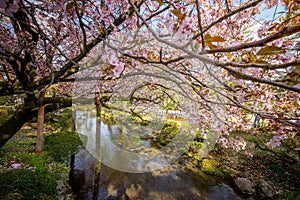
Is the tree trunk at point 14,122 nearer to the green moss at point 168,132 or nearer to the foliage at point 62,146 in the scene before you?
the foliage at point 62,146

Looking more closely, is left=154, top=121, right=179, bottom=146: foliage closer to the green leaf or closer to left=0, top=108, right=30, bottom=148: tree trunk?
left=0, top=108, right=30, bottom=148: tree trunk

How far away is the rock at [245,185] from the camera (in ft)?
17.4

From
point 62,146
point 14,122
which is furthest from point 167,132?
point 14,122

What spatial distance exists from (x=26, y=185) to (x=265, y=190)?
629 cm

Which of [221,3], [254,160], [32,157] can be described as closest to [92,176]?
[32,157]

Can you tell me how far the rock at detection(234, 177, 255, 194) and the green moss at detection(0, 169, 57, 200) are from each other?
5390 mm

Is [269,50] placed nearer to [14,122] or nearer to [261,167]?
[14,122]

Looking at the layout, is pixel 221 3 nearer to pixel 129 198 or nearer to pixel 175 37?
pixel 175 37

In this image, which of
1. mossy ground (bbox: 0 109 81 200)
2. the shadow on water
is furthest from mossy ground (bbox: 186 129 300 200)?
mossy ground (bbox: 0 109 81 200)

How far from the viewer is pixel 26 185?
2.79m

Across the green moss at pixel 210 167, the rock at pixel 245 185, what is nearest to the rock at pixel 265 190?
the rock at pixel 245 185

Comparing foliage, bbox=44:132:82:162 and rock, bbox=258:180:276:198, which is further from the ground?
foliage, bbox=44:132:82:162

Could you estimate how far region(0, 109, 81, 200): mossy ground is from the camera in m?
2.71

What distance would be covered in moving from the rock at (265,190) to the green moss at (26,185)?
5761 mm
